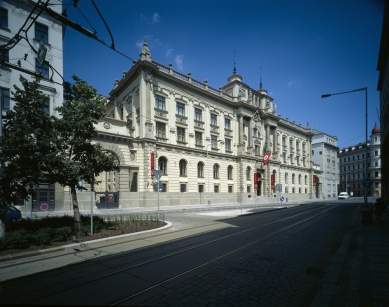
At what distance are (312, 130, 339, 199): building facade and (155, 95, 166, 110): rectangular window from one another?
58.9m

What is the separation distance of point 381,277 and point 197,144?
2948 cm

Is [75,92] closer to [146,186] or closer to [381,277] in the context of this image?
[381,277]

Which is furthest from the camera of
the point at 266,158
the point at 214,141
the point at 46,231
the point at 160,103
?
the point at 266,158

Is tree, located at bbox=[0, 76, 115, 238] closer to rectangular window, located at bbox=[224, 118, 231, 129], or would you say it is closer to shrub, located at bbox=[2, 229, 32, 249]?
shrub, located at bbox=[2, 229, 32, 249]

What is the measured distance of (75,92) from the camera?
34.5ft

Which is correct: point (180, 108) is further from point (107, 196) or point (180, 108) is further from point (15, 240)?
point (15, 240)

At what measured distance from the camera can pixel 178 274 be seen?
564 cm

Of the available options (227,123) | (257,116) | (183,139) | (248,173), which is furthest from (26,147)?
(257,116)

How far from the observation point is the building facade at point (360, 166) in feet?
251

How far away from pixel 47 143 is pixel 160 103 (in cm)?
2262

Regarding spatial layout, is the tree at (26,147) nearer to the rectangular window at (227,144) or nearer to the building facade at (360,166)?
the rectangular window at (227,144)

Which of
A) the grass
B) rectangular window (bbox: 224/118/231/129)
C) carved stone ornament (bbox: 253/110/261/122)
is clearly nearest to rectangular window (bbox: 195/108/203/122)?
rectangular window (bbox: 224/118/231/129)

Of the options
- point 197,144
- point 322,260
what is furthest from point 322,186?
point 322,260

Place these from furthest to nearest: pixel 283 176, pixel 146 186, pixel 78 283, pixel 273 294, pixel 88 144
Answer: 1. pixel 283 176
2. pixel 146 186
3. pixel 88 144
4. pixel 78 283
5. pixel 273 294
